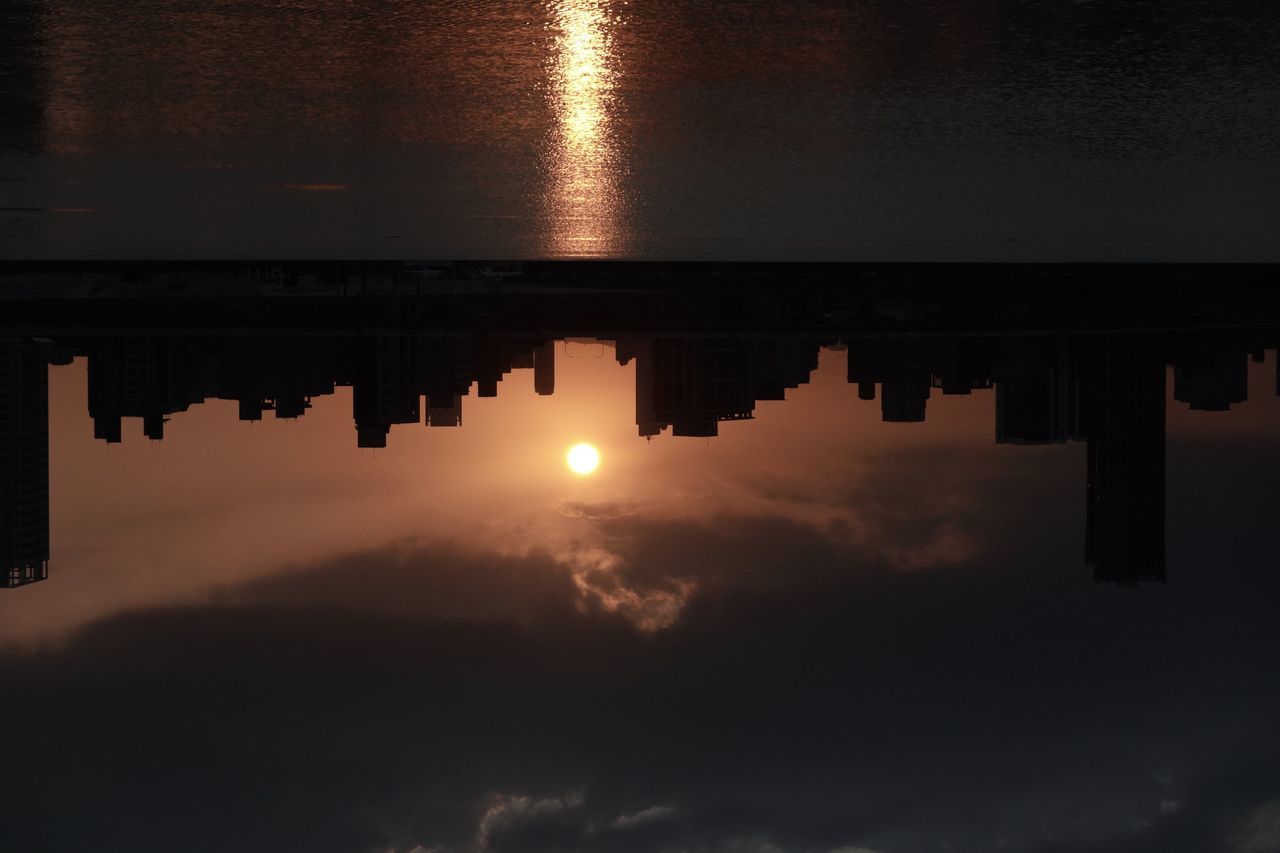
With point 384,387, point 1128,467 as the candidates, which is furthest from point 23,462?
point 1128,467

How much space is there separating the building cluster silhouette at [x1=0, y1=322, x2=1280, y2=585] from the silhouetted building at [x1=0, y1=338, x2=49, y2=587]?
266mm

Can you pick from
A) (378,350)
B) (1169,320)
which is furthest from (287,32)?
(378,350)

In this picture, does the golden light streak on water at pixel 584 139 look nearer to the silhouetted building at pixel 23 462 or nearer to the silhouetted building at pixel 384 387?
the silhouetted building at pixel 384 387

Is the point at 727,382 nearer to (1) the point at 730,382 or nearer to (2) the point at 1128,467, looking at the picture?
(1) the point at 730,382

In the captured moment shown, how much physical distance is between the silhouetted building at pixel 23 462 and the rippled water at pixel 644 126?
127 m

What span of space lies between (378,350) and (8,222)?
11118 cm

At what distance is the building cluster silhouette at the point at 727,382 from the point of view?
101000 mm

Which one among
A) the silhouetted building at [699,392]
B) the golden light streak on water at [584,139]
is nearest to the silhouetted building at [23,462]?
the silhouetted building at [699,392]

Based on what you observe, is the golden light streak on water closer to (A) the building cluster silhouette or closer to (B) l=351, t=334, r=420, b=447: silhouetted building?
(A) the building cluster silhouette

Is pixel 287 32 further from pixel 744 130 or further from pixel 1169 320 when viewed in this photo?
pixel 1169 320

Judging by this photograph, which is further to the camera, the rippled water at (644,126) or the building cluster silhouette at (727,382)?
the building cluster silhouette at (727,382)

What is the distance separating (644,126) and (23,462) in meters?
146

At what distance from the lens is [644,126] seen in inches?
440

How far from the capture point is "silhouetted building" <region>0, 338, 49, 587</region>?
5148 inches
